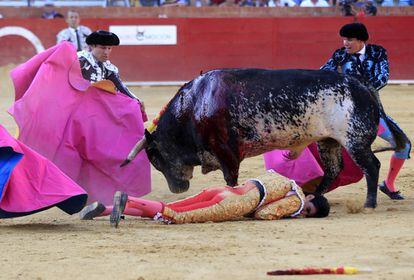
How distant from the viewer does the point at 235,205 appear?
5781 mm

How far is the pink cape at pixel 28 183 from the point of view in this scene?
217 inches

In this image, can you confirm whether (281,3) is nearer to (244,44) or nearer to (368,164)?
(244,44)

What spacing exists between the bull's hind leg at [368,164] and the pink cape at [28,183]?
178cm

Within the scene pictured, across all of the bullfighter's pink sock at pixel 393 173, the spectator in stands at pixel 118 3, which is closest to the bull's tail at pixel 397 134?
the bullfighter's pink sock at pixel 393 173

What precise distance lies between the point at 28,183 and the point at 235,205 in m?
1.20

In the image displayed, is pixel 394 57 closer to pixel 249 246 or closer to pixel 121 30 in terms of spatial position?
pixel 121 30

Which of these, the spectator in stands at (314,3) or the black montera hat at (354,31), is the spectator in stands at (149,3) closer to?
the spectator in stands at (314,3)

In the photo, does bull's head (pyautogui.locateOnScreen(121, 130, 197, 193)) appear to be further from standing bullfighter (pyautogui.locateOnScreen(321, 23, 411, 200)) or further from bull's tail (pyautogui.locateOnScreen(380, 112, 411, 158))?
bull's tail (pyautogui.locateOnScreen(380, 112, 411, 158))

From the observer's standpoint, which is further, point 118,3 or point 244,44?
point 118,3

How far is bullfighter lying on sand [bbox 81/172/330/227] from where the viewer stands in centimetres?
570

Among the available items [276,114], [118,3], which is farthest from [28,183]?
[118,3]

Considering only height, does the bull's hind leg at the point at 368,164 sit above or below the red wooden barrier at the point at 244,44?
above

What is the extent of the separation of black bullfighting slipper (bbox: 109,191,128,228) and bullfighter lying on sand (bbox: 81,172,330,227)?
17 millimetres

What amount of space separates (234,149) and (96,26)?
9784 millimetres
